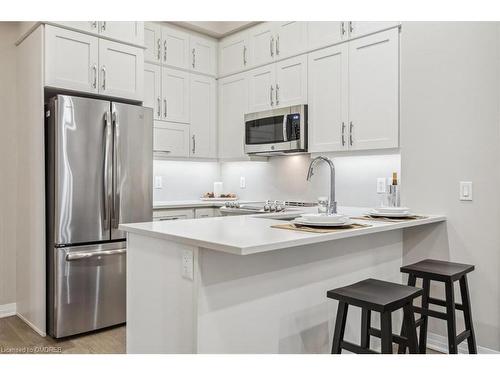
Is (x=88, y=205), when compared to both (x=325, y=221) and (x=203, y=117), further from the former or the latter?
(x=203, y=117)

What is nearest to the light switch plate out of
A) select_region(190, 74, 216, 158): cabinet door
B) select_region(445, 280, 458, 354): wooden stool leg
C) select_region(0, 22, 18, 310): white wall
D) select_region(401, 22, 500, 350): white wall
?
select_region(401, 22, 500, 350): white wall

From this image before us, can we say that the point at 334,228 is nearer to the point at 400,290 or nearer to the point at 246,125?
the point at 400,290

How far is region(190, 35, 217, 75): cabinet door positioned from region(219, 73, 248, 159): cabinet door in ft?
0.69

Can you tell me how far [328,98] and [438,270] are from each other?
1.97 m

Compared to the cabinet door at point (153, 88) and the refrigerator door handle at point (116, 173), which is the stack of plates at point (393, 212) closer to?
the refrigerator door handle at point (116, 173)

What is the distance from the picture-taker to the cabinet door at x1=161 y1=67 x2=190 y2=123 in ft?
14.5

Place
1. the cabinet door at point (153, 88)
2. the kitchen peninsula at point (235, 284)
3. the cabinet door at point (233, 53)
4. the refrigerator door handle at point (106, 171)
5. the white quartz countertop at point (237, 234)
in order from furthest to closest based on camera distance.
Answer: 1. the cabinet door at point (233, 53)
2. the cabinet door at point (153, 88)
3. the refrigerator door handle at point (106, 171)
4. the kitchen peninsula at point (235, 284)
5. the white quartz countertop at point (237, 234)

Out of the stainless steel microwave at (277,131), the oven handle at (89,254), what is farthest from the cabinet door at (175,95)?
the oven handle at (89,254)

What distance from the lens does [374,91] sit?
3463 mm

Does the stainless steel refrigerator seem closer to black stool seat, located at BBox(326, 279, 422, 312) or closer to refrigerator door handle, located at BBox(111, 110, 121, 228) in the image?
refrigerator door handle, located at BBox(111, 110, 121, 228)

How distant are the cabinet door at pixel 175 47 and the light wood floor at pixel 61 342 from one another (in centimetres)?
269

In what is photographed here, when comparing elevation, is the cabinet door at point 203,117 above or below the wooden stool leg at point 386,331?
above

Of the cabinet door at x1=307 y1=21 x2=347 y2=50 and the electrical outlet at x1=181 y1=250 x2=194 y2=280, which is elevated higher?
the cabinet door at x1=307 y1=21 x2=347 y2=50

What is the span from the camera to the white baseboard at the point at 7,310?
11.5ft
